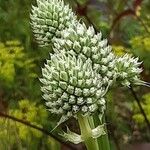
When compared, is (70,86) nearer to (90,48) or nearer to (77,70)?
(77,70)

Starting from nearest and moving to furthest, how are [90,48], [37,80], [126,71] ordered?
[90,48]
[126,71]
[37,80]

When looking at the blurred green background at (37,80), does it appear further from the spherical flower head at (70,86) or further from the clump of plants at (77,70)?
the spherical flower head at (70,86)

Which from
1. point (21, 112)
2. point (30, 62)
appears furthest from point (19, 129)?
point (30, 62)

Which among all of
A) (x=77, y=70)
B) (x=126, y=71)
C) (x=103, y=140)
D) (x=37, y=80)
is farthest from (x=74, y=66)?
(x=37, y=80)

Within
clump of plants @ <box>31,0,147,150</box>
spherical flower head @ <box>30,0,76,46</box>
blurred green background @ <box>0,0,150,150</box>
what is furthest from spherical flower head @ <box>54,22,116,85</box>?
blurred green background @ <box>0,0,150,150</box>

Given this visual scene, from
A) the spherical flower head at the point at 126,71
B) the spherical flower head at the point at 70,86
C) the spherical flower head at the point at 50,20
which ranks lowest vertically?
the spherical flower head at the point at 70,86

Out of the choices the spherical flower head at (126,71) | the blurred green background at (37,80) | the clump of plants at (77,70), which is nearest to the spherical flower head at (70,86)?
the clump of plants at (77,70)

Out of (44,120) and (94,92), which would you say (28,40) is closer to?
(44,120)
